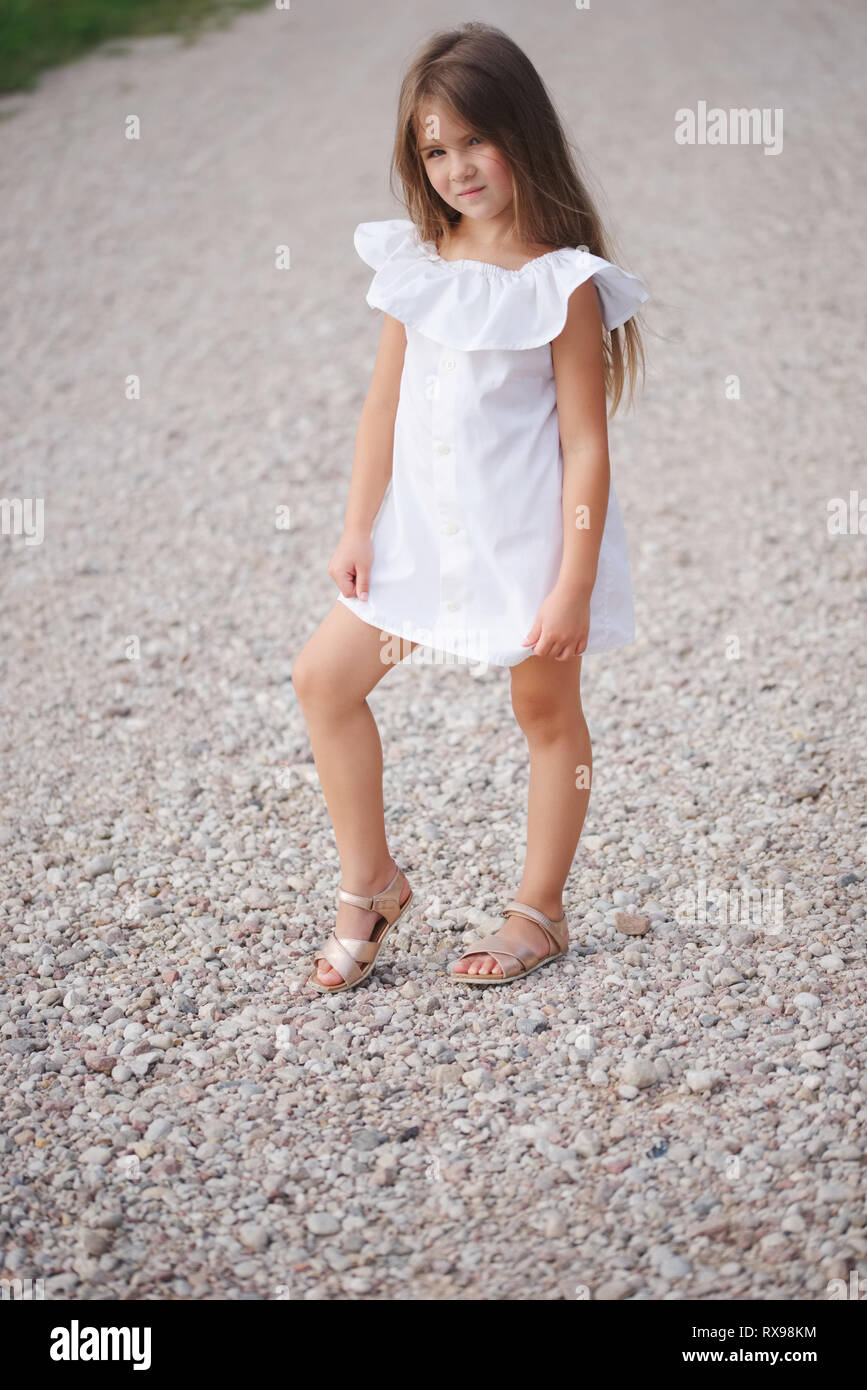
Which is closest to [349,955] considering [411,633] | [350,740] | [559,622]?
[350,740]

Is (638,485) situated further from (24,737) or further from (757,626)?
(24,737)

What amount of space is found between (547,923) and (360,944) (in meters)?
0.39

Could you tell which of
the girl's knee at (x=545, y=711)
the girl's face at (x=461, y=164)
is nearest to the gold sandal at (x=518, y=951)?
the girl's knee at (x=545, y=711)

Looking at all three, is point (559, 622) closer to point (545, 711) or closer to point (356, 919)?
point (545, 711)

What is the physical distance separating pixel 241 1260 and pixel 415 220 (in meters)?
1.81

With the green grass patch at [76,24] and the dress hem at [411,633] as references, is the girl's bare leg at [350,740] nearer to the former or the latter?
the dress hem at [411,633]

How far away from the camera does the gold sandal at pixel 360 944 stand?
2.50 metres

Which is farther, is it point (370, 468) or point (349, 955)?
point (349, 955)

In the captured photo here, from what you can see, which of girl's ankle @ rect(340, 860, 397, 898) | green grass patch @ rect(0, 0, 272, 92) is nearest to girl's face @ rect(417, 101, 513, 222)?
girl's ankle @ rect(340, 860, 397, 898)

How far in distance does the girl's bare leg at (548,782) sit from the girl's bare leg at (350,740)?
0.23 m

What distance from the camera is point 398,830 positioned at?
312 cm

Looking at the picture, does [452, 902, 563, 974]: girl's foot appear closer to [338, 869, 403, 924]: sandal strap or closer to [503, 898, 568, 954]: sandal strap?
[503, 898, 568, 954]: sandal strap

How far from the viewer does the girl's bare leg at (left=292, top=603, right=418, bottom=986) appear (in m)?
2.29

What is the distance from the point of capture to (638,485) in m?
4.98
